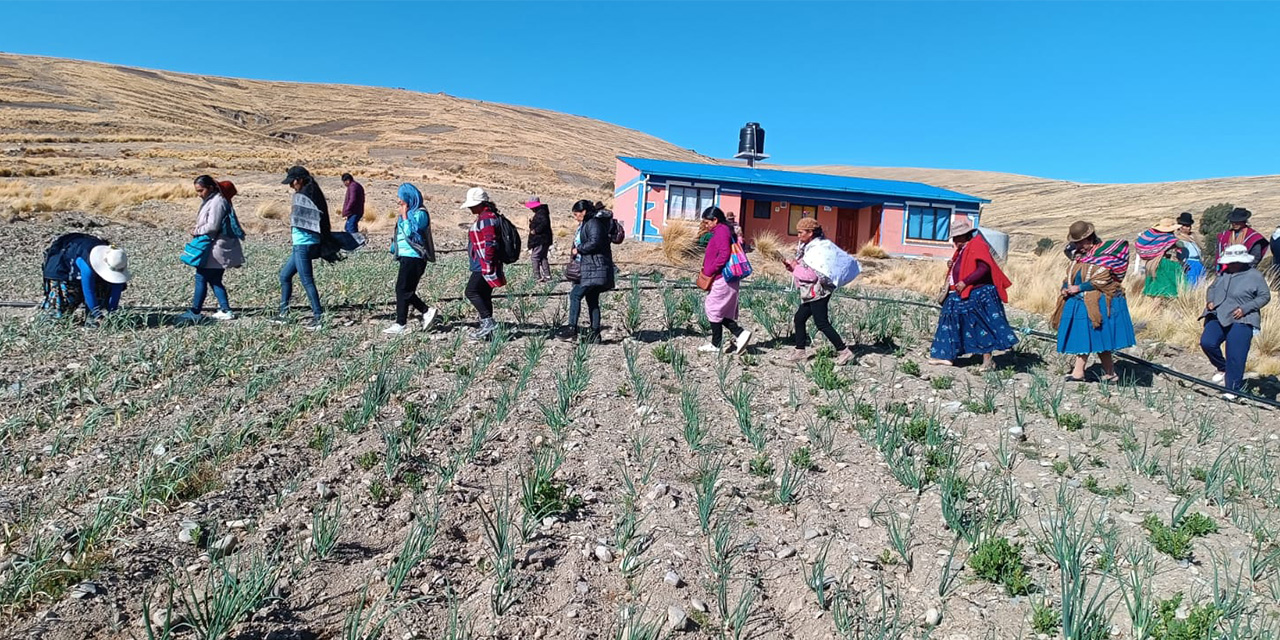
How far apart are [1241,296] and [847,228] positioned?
20.4 metres

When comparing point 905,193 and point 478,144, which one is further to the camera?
point 478,144

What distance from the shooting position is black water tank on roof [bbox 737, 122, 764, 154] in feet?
108

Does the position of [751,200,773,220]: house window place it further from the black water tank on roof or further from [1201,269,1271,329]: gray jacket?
[1201,269,1271,329]: gray jacket

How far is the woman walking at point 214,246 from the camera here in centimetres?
674

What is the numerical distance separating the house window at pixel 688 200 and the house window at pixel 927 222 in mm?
6574

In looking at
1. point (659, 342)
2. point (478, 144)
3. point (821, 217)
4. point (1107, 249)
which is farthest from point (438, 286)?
point (478, 144)

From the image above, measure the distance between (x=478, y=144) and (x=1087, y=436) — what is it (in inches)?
2378

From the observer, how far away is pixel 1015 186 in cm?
8006

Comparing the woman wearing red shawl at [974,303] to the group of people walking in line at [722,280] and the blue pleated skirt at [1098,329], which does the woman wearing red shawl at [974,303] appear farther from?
the blue pleated skirt at [1098,329]

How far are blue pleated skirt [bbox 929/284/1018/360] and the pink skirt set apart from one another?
1865mm

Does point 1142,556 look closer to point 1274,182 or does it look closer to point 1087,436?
point 1087,436

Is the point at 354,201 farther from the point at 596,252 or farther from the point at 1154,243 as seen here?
the point at 1154,243

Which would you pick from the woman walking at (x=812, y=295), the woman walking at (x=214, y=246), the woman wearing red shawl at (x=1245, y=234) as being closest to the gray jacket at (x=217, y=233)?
the woman walking at (x=214, y=246)

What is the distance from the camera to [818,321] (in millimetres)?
6500
